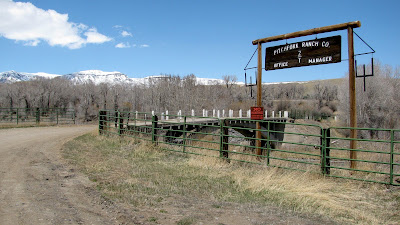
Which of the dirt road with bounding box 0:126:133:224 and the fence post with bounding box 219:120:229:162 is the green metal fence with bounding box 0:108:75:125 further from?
the fence post with bounding box 219:120:229:162

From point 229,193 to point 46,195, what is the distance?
3.74 meters

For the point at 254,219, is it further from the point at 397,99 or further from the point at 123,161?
the point at 397,99

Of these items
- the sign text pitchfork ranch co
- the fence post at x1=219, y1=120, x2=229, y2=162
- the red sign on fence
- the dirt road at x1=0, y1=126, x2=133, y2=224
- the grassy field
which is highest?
the sign text pitchfork ranch co

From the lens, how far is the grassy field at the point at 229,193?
5062 mm

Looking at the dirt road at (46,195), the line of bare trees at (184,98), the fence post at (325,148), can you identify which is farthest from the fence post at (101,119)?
the line of bare trees at (184,98)

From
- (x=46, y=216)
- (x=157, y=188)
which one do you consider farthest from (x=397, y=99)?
(x=46, y=216)

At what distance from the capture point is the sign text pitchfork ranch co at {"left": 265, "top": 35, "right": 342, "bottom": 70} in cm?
920

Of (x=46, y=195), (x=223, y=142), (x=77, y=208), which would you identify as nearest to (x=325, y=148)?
(x=223, y=142)

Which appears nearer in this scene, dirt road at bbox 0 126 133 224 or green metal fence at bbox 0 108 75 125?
dirt road at bbox 0 126 133 224

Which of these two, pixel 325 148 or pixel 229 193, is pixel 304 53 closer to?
pixel 325 148

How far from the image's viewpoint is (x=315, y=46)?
950 cm

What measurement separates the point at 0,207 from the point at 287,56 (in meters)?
9.12

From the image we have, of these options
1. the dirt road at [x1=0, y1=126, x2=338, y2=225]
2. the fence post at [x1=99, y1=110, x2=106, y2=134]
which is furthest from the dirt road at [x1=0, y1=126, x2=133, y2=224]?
the fence post at [x1=99, y1=110, x2=106, y2=134]

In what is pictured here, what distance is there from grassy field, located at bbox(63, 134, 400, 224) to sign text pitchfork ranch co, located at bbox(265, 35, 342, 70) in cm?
382
